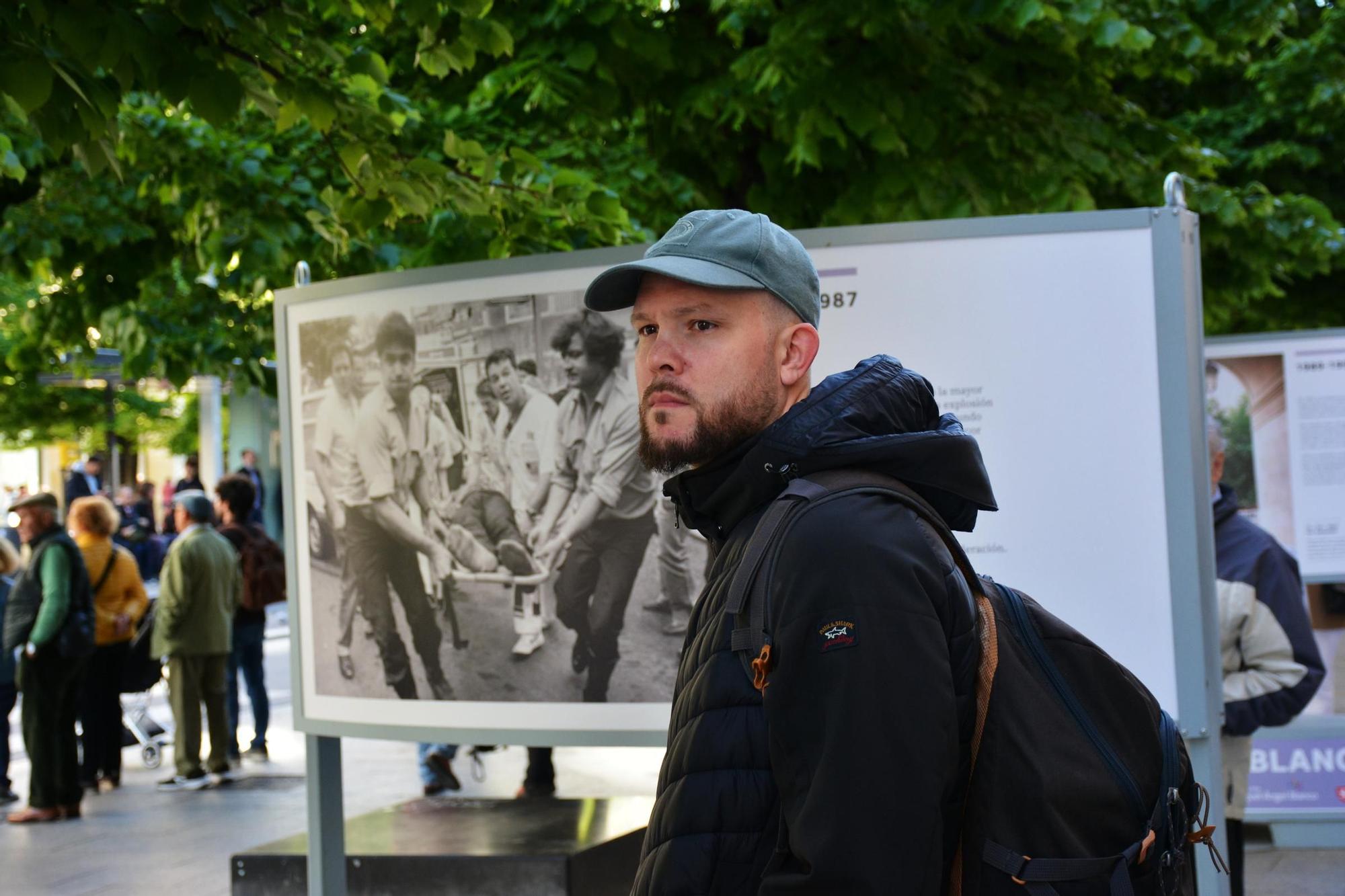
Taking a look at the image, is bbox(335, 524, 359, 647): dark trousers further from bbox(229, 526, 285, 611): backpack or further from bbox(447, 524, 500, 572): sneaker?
bbox(229, 526, 285, 611): backpack

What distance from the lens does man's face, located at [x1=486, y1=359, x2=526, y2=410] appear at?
4859 mm

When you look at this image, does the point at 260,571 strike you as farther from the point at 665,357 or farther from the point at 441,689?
the point at 665,357

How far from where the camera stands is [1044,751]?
177 centimetres

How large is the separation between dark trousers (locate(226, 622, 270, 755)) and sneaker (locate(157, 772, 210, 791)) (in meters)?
0.68

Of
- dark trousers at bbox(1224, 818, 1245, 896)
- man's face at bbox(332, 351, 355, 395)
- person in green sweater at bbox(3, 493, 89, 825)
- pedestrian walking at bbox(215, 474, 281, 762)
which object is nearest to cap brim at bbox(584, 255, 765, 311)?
man's face at bbox(332, 351, 355, 395)

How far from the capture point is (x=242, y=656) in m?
12.1

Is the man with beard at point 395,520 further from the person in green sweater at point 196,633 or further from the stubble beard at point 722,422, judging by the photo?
the person in green sweater at point 196,633

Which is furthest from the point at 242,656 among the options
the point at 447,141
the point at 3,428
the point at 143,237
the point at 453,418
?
the point at 3,428

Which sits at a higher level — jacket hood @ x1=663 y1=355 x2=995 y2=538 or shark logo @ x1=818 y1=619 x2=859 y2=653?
jacket hood @ x1=663 y1=355 x2=995 y2=538

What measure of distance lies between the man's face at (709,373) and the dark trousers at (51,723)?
350 inches

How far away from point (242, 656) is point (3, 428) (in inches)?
891

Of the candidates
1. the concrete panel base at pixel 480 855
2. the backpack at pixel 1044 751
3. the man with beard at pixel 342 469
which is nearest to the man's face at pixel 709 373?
the backpack at pixel 1044 751

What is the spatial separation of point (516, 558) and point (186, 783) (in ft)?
24.2

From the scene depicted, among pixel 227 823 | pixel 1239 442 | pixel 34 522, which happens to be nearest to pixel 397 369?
pixel 1239 442
